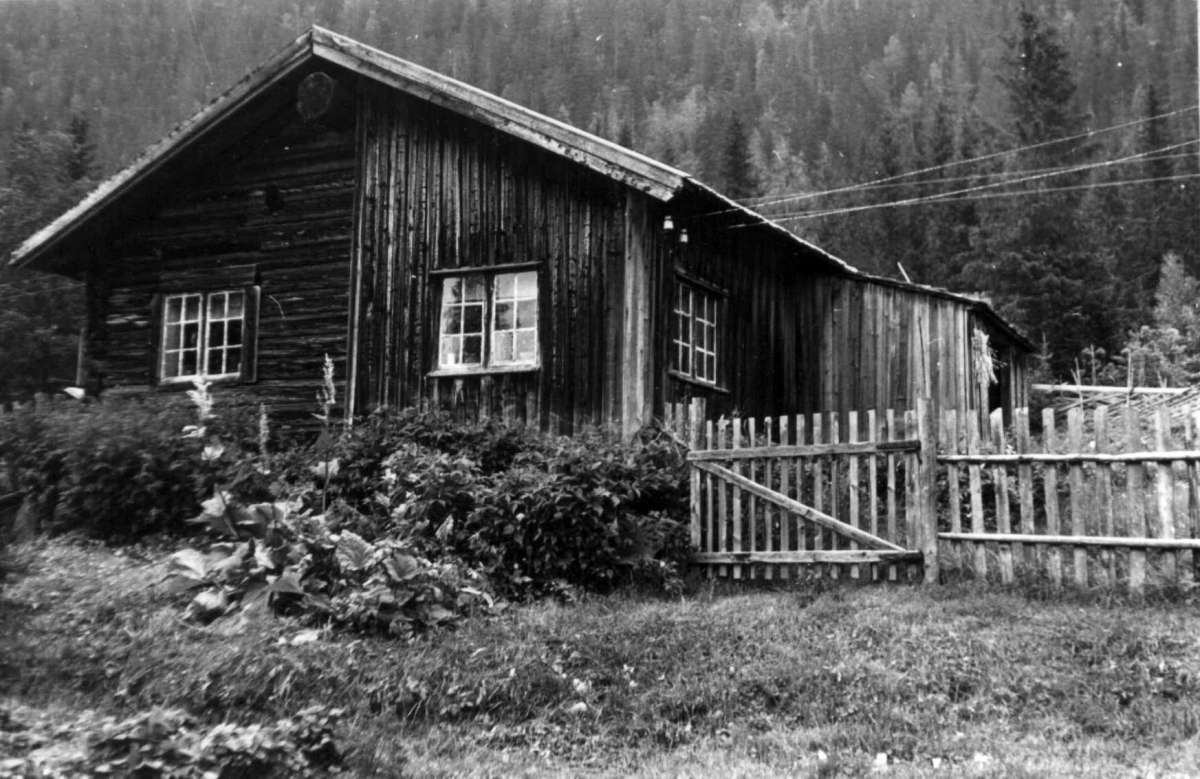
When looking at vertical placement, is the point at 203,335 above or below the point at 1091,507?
above

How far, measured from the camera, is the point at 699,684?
7.11 meters

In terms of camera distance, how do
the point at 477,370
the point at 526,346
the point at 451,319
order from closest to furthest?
the point at 526,346 → the point at 477,370 → the point at 451,319

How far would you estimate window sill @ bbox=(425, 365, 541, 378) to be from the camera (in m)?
13.7

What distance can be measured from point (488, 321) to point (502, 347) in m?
0.42

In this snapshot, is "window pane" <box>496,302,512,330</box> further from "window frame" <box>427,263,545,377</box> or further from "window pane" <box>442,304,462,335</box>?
"window pane" <box>442,304,462,335</box>

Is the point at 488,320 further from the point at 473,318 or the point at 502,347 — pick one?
the point at 502,347

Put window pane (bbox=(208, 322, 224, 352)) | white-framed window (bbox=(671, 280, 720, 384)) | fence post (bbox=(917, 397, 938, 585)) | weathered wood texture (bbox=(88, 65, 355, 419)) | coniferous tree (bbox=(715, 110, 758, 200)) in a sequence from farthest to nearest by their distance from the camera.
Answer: coniferous tree (bbox=(715, 110, 758, 200)) < window pane (bbox=(208, 322, 224, 352)) < weathered wood texture (bbox=(88, 65, 355, 419)) < white-framed window (bbox=(671, 280, 720, 384)) < fence post (bbox=(917, 397, 938, 585))

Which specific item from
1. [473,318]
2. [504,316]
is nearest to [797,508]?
[504,316]

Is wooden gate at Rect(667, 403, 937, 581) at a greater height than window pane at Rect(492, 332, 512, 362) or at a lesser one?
lesser

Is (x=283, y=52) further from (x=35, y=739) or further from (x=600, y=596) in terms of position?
(x=35, y=739)

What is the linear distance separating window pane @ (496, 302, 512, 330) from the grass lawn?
585 cm

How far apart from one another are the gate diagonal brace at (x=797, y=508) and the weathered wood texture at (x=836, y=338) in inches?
217

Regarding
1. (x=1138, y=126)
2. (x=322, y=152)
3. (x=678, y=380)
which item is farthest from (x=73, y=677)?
(x=1138, y=126)

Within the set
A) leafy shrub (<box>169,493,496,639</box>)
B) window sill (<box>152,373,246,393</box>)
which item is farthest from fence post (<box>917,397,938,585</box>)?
window sill (<box>152,373,246,393</box>)
